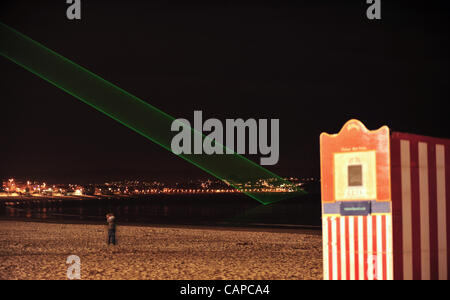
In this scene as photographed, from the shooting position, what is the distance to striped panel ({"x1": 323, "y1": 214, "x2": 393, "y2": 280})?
601 centimetres

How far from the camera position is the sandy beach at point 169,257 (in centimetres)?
1270

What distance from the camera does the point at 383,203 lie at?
19.5 ft

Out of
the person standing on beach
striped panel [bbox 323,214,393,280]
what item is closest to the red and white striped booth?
striped panel [bbox 323,214,393,280]

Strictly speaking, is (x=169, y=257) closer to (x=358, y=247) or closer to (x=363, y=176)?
(x=358, y=247)

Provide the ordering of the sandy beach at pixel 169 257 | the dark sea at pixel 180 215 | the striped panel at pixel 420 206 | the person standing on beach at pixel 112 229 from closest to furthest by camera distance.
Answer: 1. the striped panel at pixel 420 206
2. the sandy beach at pixel 169 257
3. the person standing on beach at pixel 112 229
4. the dark sea at pixel 180 215

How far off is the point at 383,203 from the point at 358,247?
0.68 meters

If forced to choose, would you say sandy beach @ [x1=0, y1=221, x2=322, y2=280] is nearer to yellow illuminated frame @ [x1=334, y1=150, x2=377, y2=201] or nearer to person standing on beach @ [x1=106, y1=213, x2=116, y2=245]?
person standing on beach @ [x1=106, y1=213, x2=116, y2=245]

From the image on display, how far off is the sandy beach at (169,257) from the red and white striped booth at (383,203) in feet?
19.5

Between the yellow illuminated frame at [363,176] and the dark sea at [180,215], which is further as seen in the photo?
the dark sea at [180,215]

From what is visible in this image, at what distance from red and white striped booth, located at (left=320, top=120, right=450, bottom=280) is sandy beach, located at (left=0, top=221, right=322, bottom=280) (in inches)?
234

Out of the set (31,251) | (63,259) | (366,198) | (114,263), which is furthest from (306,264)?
(31,251)

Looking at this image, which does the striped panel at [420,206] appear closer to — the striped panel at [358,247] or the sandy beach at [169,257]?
the striped panel at [358,247]

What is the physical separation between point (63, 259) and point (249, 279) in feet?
22.8

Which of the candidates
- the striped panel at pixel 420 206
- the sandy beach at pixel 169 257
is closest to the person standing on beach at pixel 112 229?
the sandy beach at pixel 169 257
